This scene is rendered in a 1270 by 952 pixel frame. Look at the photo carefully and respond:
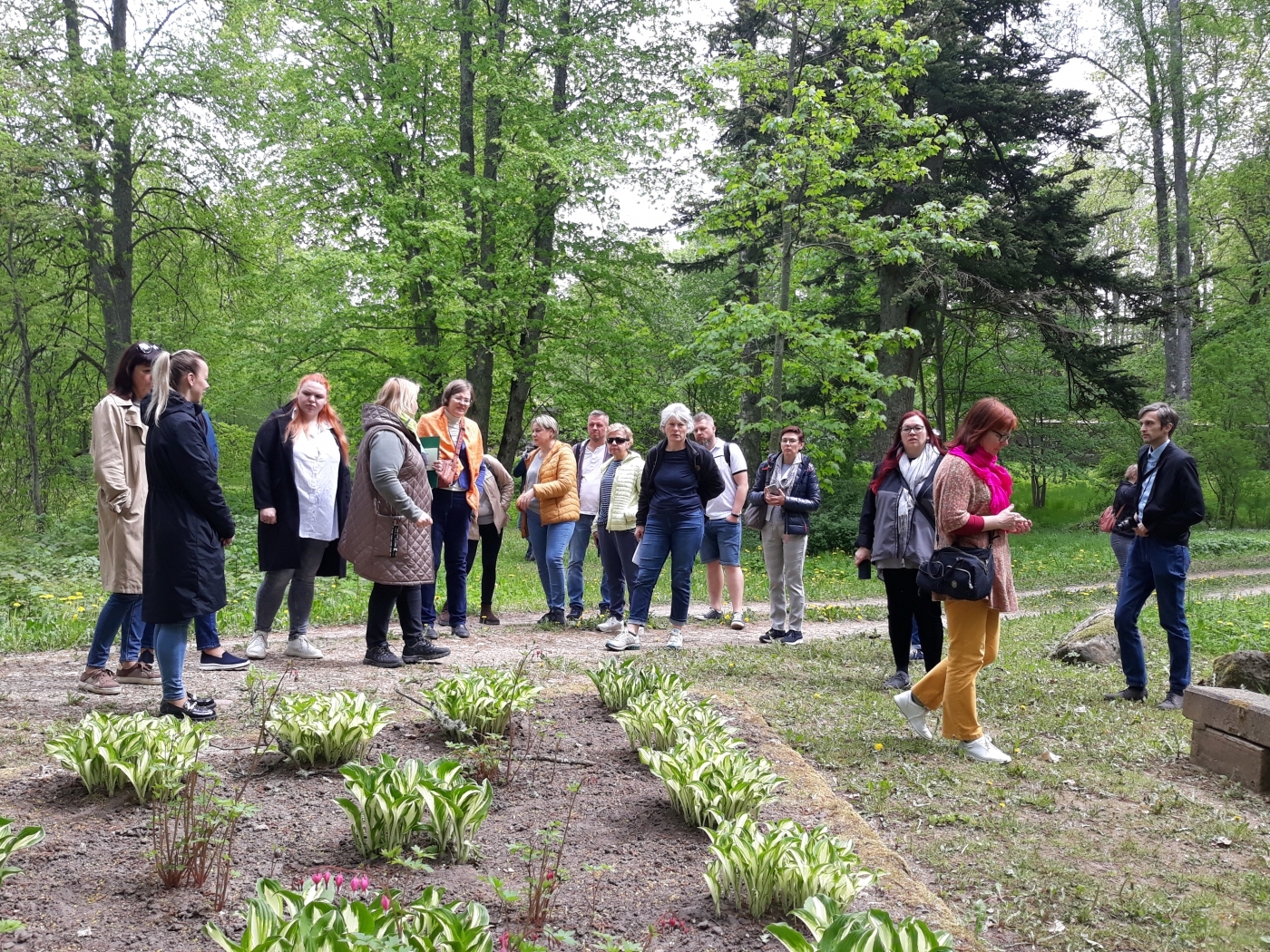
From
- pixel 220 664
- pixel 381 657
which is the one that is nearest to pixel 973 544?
pixel 381 657

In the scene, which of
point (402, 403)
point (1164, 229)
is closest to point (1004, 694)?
point (402, 403)

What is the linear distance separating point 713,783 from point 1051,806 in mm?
1926

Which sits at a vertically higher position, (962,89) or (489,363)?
(962,89)

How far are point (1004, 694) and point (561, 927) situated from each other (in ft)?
16.5

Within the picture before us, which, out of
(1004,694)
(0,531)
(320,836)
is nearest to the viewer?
(320,836)

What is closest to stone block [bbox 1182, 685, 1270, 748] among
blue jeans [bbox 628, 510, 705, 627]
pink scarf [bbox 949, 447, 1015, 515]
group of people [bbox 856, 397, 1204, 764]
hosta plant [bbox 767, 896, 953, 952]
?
group of people [bbox 856, 397, 1204, 764]

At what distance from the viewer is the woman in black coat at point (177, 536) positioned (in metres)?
4.41

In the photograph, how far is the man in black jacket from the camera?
6.11 m

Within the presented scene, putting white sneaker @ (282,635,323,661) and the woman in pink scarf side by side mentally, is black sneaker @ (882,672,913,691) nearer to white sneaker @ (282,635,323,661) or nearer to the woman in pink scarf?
the woman in pink scarf

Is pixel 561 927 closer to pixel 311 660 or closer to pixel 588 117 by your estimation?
pixel 311 660

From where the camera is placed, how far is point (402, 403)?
629 cm

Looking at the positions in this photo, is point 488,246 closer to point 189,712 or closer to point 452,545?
point 452,545

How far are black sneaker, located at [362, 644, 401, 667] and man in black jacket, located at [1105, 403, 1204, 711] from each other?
515cm

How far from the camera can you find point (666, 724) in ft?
14.2
